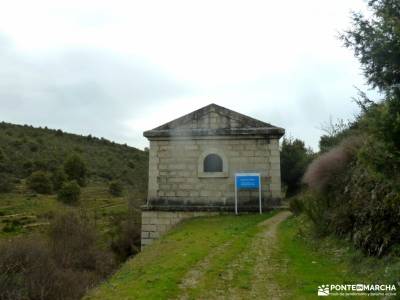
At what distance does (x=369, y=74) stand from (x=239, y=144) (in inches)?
369

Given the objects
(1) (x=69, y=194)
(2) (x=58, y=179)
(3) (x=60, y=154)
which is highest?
(3) (x=60, y=154)

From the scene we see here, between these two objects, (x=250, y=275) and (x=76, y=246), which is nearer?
(x=250, y=275)

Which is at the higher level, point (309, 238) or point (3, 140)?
point (3, 140)

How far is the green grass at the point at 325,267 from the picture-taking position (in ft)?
17.4

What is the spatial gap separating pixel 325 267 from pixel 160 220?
8.57 metres

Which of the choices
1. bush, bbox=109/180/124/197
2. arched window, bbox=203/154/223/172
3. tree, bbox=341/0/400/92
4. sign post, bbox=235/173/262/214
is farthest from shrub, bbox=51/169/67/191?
tree, bbox=341/0/400/92

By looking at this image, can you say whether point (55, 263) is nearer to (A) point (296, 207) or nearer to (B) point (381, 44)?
(A) point (296, 207)

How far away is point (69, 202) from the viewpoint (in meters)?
25.8

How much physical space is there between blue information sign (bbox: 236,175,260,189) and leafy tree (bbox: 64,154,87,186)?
2201 centimetres

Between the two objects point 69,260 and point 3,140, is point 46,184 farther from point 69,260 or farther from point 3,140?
point 69,260

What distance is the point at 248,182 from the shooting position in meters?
14.1

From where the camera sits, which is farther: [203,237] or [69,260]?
[69,260]

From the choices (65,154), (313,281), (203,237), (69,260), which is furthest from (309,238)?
(65,154)

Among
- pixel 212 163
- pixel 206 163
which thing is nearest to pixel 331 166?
pixel 212 163
